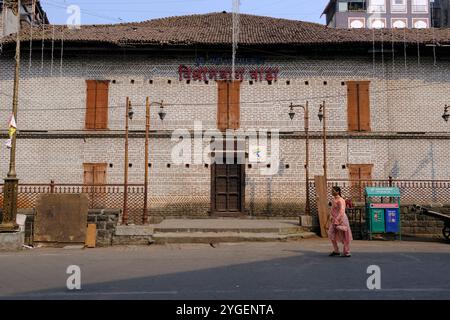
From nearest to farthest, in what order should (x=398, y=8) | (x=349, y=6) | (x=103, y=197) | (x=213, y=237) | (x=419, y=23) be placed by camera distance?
(x=213, y=237), (x=103, y=197), (x=419, y=23), (x=349, y=6), (x=398, y=8)

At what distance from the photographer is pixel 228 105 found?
1709 cm

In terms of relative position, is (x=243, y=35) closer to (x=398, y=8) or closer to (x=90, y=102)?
(x=90, y=102)

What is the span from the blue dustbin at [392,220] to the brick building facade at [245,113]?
4.64 metres

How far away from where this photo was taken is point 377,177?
16766 mm

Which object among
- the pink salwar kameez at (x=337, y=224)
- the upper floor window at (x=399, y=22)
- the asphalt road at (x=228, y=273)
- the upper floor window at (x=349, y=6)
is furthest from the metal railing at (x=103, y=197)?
the upper floor window at (x=399, y=22)

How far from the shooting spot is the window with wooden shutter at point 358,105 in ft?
55.8

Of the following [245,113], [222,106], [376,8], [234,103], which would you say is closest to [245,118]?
[245,113]

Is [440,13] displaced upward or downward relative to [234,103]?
upward

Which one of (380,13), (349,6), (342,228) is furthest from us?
(380,13)

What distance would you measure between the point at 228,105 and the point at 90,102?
20.2 feet

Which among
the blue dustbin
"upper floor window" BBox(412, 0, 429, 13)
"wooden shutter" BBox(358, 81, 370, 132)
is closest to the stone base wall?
the blue dustbin

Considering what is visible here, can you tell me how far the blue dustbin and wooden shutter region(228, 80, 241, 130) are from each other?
7400mm

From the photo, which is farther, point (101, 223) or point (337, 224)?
point (101, 223)

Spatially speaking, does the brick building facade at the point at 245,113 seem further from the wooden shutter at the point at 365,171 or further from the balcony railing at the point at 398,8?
the balcony railing at the point at 398,8
